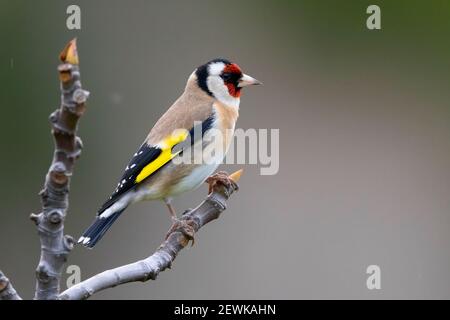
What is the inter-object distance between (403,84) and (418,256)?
1430mm

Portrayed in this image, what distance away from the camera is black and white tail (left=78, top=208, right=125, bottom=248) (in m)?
2.69

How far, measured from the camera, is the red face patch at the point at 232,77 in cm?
360

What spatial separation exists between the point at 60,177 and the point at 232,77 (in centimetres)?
238

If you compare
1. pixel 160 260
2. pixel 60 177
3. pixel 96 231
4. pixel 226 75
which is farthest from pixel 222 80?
pixel 60 177

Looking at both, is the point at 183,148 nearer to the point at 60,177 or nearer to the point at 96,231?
the point at 96,231

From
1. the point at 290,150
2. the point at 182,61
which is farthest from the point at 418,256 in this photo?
the point at 182,61

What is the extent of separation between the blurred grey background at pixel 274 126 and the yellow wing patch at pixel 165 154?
6.40ft

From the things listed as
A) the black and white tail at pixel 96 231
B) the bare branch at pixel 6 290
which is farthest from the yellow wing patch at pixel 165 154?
the bare branch at pixel 6 290

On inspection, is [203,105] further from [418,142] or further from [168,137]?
[418,142]

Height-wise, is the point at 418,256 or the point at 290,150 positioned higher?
the point at 290,150

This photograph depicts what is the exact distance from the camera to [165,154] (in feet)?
10.3

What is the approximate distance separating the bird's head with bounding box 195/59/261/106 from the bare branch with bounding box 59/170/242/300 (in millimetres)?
988

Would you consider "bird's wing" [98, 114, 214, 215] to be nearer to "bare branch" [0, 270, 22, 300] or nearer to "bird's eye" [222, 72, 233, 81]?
"bird's eye" [222, 72, 233, 81]

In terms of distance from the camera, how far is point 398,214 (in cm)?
539
